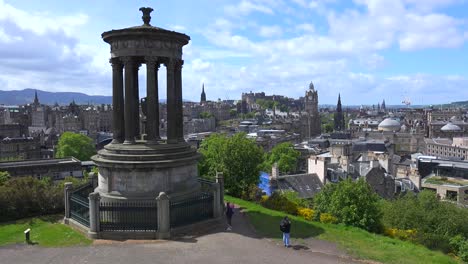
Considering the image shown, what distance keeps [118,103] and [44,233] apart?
7.62 meters

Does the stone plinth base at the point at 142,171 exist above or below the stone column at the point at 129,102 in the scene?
below

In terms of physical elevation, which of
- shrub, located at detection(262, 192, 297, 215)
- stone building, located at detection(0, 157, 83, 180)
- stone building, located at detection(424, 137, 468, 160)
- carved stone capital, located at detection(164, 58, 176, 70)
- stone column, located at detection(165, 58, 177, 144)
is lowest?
stone building, located at detection(424, 137, 468, 160)

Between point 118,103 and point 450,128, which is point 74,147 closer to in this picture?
point 118,103

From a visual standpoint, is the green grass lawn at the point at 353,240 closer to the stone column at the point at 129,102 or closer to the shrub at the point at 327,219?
the shrub at the point at 327,219

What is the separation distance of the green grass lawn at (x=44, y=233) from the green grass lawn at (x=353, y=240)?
8.79 metres

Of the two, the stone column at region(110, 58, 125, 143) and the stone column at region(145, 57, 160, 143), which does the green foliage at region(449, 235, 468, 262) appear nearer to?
the stone column at region(145, 57, 160, 143)

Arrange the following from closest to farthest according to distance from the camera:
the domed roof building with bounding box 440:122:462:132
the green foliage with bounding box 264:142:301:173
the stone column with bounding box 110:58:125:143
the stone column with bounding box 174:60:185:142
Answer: the stone column with bounding box 110:58:125:143 < the stone column with bounding box 174:60:185:142 < the green foliage with bounding box 264:142:301:173 < the domed roof building with bounding box 440:122:462:132

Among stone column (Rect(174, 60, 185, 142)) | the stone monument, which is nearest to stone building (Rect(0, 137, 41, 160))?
the stone monument

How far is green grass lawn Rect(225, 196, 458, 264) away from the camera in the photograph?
17516 millimetres

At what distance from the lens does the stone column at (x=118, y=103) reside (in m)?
22.7

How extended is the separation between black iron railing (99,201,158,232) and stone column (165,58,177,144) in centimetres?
424

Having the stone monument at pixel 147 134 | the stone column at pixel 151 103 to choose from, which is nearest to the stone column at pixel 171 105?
the stone monument at pixel 147 134

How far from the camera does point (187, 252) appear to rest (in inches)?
671

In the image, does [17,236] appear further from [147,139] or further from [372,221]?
[372,221]
